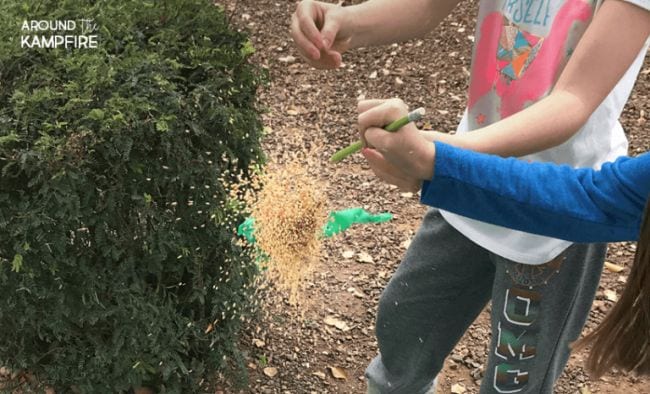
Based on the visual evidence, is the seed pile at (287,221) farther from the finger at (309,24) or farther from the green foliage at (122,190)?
the finger at (309,24)

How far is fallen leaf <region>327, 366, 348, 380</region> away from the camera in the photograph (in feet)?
9.75

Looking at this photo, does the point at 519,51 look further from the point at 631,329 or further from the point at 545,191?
the point at 631,329

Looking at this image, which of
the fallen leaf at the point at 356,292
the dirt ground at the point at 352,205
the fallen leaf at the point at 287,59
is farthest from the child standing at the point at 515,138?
the fallen leaf at the point at 287,59

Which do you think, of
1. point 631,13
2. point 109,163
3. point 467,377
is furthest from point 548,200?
point 467,377

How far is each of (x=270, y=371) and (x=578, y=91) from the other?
5.85ft

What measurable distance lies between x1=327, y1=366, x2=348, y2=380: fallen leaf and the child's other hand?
144 centimetres

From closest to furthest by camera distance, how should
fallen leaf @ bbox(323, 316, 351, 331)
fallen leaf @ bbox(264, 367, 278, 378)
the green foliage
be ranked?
the green foliage, fallen leaf @ bbox(264, 367, 278, 378), fallen leaf @ bbox(323, 316, 351, 331)

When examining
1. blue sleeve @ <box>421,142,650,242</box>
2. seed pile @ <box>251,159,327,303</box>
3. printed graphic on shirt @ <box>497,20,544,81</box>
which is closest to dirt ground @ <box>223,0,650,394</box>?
seed pile @ <box>251,159,327,303</box>

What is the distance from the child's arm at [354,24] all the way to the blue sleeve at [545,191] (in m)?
0.53

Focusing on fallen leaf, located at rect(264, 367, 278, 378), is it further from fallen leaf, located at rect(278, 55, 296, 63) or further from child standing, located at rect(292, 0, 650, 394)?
fallen leaf, located at rect(278, 55, 296, 63)

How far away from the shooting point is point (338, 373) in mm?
2980

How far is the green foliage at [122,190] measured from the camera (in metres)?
1.99

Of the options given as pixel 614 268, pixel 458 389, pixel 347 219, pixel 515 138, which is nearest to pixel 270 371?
pixel 458 389

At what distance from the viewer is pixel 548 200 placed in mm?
1389
